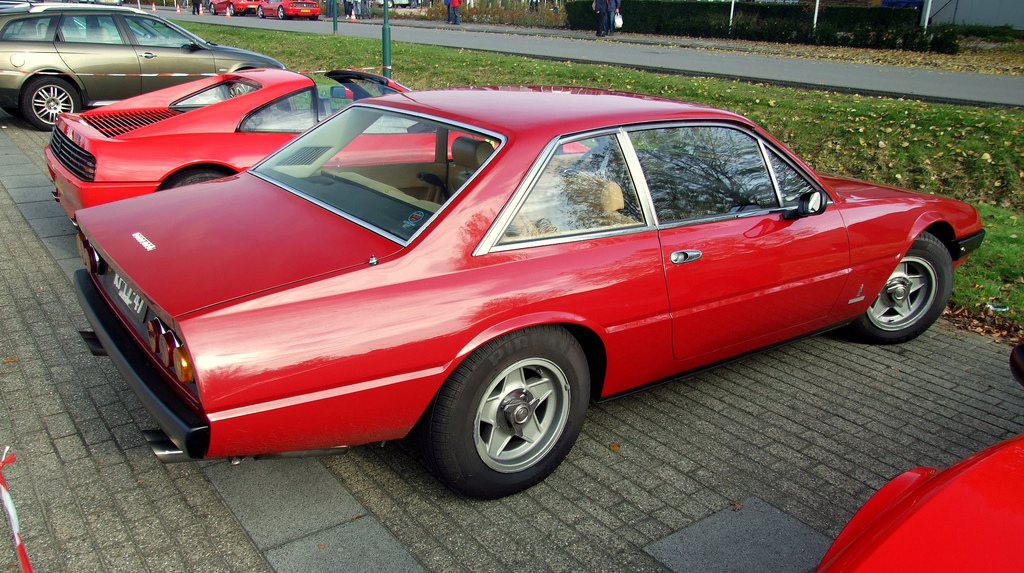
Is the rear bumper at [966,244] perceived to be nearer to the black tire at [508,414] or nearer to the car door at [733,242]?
the car door at [733,242]

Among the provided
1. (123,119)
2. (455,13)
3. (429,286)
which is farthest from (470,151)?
(455,13)

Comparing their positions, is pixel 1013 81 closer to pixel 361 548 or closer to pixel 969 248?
pixel 969 248

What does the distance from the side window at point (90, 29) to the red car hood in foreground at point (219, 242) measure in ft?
28.6

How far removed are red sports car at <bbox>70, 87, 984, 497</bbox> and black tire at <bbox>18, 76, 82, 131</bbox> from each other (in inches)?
326

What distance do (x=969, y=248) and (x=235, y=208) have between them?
14.6 ft

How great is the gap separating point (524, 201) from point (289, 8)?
37679 mm

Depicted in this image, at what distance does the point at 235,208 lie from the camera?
3.52m

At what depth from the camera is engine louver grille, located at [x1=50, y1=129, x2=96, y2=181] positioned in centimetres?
542

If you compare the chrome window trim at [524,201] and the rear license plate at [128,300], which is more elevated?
the chrome window trim at [524,201]

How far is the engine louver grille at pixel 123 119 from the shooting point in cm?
598

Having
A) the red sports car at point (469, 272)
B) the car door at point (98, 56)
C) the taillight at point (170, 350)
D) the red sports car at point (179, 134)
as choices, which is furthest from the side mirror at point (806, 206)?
the car door at point (98, 56)

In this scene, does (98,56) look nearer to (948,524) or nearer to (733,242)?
(733,242)

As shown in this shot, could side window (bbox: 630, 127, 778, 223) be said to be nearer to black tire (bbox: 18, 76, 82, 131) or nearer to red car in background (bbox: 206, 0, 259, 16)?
black tire (bbox: 18, 76, 82, 131)

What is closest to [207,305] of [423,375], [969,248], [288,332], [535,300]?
[288,332]
